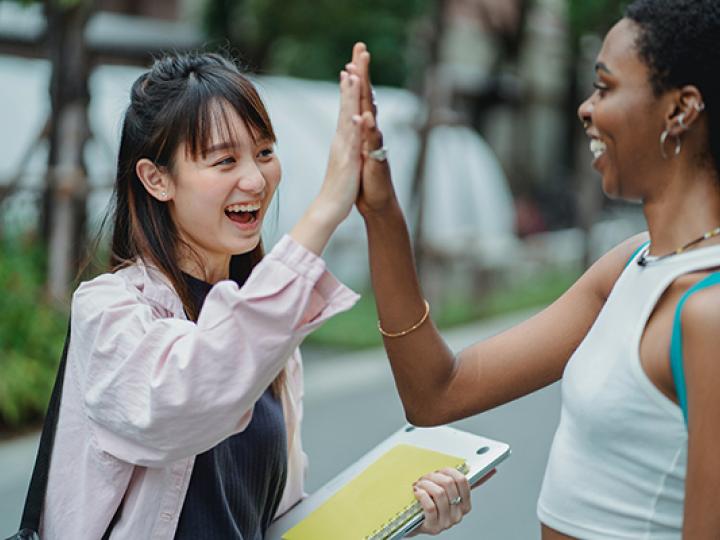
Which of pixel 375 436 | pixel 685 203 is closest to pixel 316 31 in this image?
pixel 375 436

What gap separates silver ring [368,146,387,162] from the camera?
1604 mm

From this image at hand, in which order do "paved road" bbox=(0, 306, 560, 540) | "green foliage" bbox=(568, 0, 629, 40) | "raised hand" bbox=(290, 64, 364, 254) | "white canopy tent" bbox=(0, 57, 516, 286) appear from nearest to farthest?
"raised hand" bbox=(290, 64, 364, 254) → "paved road" bbox=(0, 306, 560, 540) → "white canopy tent" bbox=(0, 57, 516, 286) → "green foliage" bbox=(568, 0, 629, 40)

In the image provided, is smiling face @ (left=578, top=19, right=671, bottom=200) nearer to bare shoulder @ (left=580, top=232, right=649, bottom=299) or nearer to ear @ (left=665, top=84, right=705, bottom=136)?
ear @ (left=665, top=84, right=705, bottom=136)

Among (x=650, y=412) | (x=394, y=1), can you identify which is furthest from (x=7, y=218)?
(x=394, y=1)

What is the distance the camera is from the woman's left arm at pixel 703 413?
131 centimetres

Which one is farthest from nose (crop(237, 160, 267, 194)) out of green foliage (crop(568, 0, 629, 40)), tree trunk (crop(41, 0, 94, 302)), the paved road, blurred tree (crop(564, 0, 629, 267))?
green foliage (crop(568, 0, 629, 40))

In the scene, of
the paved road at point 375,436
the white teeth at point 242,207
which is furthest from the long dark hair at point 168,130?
the paved road at point 375,436

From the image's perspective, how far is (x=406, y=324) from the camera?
5.85ft

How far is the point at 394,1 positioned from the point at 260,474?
12.3m

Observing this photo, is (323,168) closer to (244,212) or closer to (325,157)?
(325,157)

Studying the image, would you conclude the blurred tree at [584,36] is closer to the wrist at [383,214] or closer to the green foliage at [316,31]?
the green foliage at [316,31]

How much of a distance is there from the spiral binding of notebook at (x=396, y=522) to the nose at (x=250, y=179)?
2.00ft

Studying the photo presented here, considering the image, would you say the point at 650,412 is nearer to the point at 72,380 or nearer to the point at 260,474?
the point at 260,474

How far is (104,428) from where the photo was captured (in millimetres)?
1629
